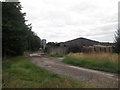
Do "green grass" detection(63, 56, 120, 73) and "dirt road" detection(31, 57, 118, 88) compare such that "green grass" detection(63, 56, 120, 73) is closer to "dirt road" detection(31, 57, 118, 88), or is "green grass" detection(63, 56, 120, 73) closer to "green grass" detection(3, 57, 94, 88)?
"dirt road" detection(31, 57, 118, 88)

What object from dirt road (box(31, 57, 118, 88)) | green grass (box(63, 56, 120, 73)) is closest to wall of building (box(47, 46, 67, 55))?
green grass (box(63, 56, 120, 73))

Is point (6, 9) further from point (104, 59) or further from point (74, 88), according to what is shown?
point (74, 88)

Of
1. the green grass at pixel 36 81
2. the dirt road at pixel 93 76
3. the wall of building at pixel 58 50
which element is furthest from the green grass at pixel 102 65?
the wall of building at pixel 58 50

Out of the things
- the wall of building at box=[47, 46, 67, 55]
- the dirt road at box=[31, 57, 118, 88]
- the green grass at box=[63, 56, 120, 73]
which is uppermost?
the wall of building at box=[47, 46, 67, 55]

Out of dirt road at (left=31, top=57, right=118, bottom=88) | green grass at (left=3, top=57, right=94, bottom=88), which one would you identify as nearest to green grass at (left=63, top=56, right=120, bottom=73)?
dirt road at (left=31, top=57, right=118, bottom=88)

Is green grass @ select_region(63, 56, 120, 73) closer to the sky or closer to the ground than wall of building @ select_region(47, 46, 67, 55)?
closer to the ground

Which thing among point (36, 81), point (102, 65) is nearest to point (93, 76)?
point (36, 81)

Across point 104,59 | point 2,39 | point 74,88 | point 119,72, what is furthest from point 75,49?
point 74,88

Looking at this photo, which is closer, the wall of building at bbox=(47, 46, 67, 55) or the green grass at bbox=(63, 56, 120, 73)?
the green grass at bbox=(63, 56, 120, 73)

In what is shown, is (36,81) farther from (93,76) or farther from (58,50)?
(58,50)

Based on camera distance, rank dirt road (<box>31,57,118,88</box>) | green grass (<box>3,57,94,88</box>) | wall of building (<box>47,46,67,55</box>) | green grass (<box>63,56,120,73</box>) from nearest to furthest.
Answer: green grass (<box>3,57,94,88</box>), dirt road (<box>31,57,118,88</box>), green grass (<box>63,56,120,73</box>), wall of building (<box>47,46,67,55</box>)

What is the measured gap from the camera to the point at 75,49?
149 ft

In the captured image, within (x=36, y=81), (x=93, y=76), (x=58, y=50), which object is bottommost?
(x=93, y=76)

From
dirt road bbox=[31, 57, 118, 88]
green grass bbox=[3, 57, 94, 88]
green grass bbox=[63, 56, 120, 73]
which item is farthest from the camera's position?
green grass bbox=[63, 56, 120, 73]
